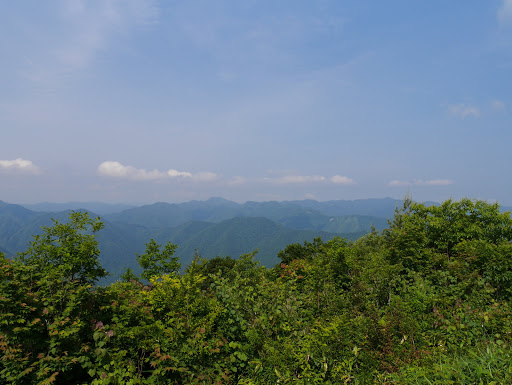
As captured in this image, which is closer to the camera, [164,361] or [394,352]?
[164,361]

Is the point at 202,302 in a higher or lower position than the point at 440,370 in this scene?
higher

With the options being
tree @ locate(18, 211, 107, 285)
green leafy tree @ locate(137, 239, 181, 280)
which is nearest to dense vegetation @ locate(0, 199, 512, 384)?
tree @ locate(18, 211, 107, 285)

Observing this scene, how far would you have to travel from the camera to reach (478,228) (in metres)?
11.1

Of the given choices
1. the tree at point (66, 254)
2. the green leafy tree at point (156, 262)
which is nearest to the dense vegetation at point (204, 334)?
the tree at point (66, 254)

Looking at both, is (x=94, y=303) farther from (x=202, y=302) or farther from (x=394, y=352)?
(x=394, y=352)

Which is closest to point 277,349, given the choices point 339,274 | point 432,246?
point 339,274

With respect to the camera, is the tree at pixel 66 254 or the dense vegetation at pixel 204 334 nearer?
the dense vegetation at pixel 204 334

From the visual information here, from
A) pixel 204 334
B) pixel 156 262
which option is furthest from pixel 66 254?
pixel 156 262

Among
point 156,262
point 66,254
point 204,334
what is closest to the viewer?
point 204,334

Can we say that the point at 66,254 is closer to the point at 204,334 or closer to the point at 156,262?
the point at 204,334

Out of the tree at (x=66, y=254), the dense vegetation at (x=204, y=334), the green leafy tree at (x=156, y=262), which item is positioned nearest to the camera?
the dense vegetation at (x=204, y=334)

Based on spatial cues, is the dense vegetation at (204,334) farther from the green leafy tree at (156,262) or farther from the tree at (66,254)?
the green leafy tree at (156,262)

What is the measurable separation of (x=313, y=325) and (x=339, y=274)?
4858 mm

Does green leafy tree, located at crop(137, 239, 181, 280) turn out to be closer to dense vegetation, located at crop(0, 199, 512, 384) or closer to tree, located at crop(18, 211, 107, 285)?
dense vegetation, located at crop(0, 199, 512, 384)
